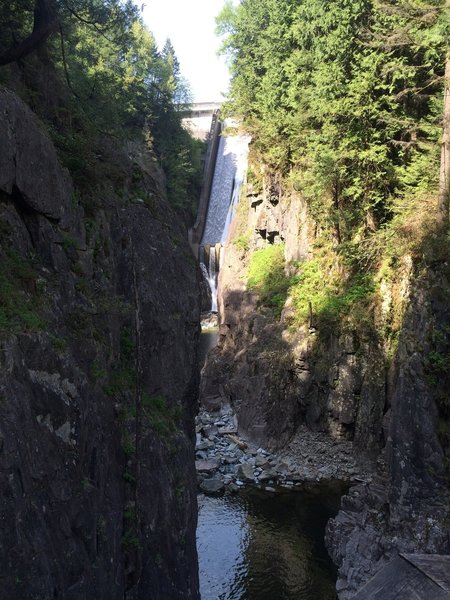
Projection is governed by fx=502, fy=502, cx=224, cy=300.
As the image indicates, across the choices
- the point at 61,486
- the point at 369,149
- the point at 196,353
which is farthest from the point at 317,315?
the point at 61,486

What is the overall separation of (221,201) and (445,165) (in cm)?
3435

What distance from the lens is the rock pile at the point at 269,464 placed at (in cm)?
1848

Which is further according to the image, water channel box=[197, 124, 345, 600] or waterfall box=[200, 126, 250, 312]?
waterfall box=[200, 126, 250, 312]

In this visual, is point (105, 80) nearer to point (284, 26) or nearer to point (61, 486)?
point (284, 26)

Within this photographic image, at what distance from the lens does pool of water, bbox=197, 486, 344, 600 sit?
507 inches

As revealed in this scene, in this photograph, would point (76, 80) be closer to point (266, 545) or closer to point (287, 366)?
point (287, 366)

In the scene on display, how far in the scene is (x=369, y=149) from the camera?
61.4 ft

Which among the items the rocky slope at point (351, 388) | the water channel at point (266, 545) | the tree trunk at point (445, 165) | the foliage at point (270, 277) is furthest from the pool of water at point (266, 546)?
the foliage at point (270, 277)

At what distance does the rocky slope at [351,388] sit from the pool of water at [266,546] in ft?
2.77

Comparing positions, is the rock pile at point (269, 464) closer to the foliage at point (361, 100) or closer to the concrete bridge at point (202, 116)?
the foliage at point (361, 100)

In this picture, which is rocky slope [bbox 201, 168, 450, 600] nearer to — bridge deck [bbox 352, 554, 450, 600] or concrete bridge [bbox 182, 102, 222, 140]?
bridge deck [bbox 352, 554, 450, 600]

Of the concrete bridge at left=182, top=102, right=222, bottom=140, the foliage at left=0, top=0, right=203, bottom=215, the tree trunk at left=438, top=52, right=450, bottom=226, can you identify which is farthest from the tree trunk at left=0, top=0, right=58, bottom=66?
the concrete bridge at left=182, top=102, right=222, bottom=140

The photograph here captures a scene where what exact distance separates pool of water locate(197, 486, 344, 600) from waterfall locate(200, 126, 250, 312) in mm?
26415

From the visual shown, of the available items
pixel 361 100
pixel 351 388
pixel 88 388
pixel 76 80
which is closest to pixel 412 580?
pixel 88 388
